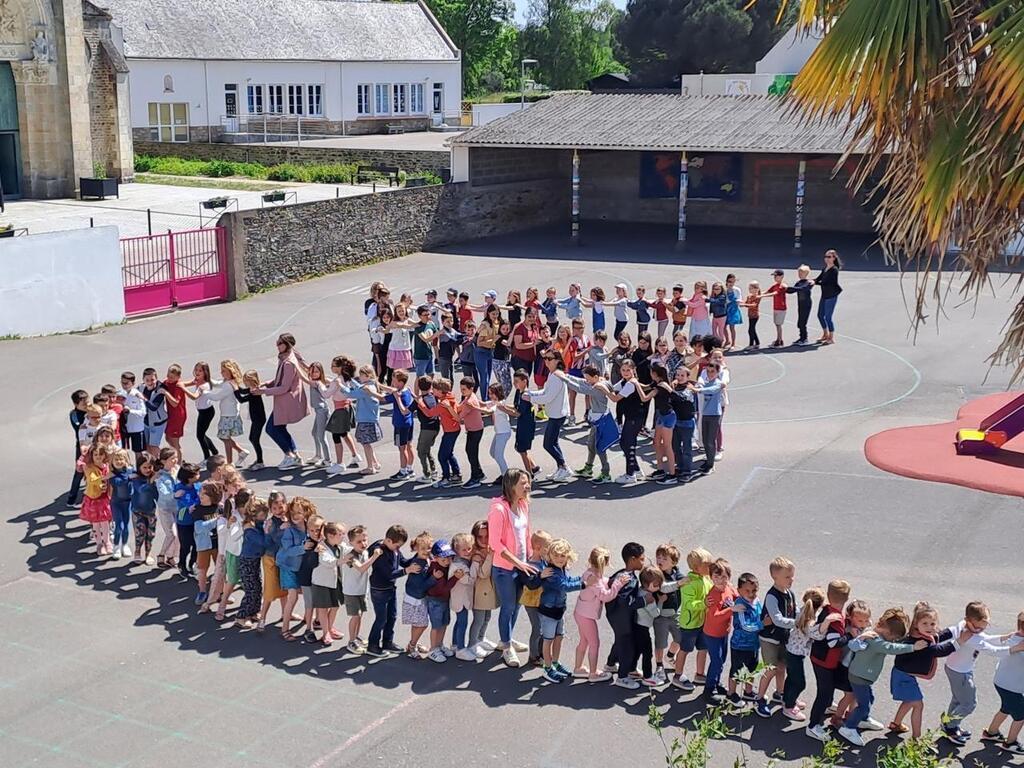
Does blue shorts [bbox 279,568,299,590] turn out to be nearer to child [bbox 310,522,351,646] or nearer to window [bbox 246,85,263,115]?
child [bbox 310,522,351,646]

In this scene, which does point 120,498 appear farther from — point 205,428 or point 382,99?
point 382,99

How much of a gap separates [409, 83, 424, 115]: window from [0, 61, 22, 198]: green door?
26039 mm

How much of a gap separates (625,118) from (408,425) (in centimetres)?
2356

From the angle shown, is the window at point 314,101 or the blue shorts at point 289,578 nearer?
the blue shorts at point 289,578

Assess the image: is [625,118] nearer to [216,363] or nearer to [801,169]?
[801,169]

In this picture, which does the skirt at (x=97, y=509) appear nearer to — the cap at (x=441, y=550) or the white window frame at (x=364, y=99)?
the cap at (x=441, y=550)

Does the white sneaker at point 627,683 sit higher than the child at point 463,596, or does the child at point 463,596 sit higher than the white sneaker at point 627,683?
the child at point 463,596

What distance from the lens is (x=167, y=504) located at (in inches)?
478

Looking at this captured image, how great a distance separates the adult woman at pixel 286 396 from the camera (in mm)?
15078

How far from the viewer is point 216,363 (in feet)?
69.2

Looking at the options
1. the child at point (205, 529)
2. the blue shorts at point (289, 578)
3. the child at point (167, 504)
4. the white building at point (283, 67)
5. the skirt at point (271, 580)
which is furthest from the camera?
the white building at point (283, 67)

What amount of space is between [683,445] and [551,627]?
203 inches

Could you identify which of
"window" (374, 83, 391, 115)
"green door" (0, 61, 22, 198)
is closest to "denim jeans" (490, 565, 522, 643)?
"green door" (0, 61, 22, 198)

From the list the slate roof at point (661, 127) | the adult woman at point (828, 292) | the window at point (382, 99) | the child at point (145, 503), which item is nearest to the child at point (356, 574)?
the child at point (145, 503)
